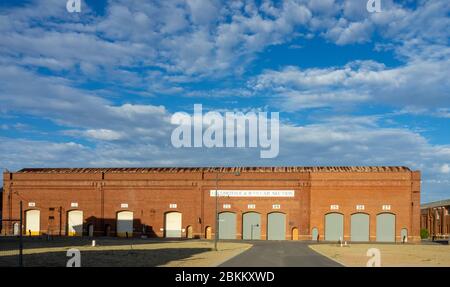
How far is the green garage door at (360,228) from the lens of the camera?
80.4 meters

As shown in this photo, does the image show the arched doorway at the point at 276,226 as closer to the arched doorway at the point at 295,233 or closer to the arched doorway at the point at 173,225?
the arched doorway at the point at 295,233

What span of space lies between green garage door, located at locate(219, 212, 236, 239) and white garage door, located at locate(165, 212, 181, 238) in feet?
19.7

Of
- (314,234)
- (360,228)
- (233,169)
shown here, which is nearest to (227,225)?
(233,169)

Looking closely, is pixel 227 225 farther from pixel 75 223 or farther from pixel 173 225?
pixel 75 223

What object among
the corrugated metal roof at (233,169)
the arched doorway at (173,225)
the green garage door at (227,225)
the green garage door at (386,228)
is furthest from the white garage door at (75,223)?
the green garage door at (386,228)

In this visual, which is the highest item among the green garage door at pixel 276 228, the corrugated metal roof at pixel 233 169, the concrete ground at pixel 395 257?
the corrugated metal roof at pixel 233 169

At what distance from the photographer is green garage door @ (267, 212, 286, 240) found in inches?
3233

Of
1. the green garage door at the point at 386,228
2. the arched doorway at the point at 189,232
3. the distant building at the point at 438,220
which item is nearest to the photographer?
the green garage door at the point at 386,228

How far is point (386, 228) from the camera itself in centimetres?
8031

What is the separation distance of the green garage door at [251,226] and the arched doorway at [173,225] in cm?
913

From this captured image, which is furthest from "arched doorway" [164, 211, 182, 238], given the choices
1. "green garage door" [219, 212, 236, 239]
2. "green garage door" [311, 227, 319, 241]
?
"green garage door" [311, 227, 319, 241]

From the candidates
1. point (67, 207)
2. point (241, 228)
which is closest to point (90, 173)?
point (67, 207)

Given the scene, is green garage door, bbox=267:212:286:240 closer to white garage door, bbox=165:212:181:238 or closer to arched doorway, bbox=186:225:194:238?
arched doorway, bbox=186:225:194:238
